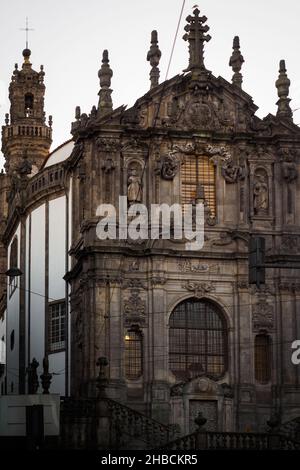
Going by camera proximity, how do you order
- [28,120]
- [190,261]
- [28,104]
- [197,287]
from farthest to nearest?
1. [28,104]
2. [28,120]
3. [190,261]
4. [197,287]

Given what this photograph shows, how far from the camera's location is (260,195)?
55312 millimetres

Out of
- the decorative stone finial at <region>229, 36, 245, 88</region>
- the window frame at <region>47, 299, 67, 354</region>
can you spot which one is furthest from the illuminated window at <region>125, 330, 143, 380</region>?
the decorative stone finial at <region>229, 36, 245, 88</region>

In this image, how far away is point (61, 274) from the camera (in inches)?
2307

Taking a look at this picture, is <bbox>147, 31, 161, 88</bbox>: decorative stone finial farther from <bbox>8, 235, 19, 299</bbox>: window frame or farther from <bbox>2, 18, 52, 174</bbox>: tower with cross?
<bbox>2, 18, 52, 174</bbox>: tower with cross

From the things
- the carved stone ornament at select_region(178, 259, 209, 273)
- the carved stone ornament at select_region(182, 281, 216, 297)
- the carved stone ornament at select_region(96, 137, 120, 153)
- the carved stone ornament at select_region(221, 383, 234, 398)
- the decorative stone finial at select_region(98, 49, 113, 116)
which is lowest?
the carved stone ornament at select_region(221, 383, 234, 398)

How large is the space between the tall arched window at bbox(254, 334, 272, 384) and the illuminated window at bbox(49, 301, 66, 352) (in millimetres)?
8929

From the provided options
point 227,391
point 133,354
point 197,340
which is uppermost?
point 197,340

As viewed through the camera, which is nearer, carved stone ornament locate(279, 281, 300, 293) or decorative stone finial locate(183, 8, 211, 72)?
carved stone ornament locate(279, 281, 300, 293)

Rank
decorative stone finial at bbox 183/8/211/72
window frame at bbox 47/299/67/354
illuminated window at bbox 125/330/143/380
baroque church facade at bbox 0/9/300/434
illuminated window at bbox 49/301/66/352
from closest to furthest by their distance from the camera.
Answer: baroque church facade at bbox 0/9/300/434
illuminated window at bbox 125/330/143/380
decorative stone finial at bbox 183/8/211/72
window frame at bbox 47/299/67/354
illuminated window at bbox 49/301/66/352

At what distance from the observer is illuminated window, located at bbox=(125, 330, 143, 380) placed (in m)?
52.8

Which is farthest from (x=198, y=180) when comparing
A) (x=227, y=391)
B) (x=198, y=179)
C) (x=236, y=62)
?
(x=227, y=391)

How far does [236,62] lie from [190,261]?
9.06 metres

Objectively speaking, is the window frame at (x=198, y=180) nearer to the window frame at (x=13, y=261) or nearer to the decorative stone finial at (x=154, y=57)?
the decorative stone finial at (x=154, y=57)

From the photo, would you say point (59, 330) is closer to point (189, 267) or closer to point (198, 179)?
point (189, 267)
